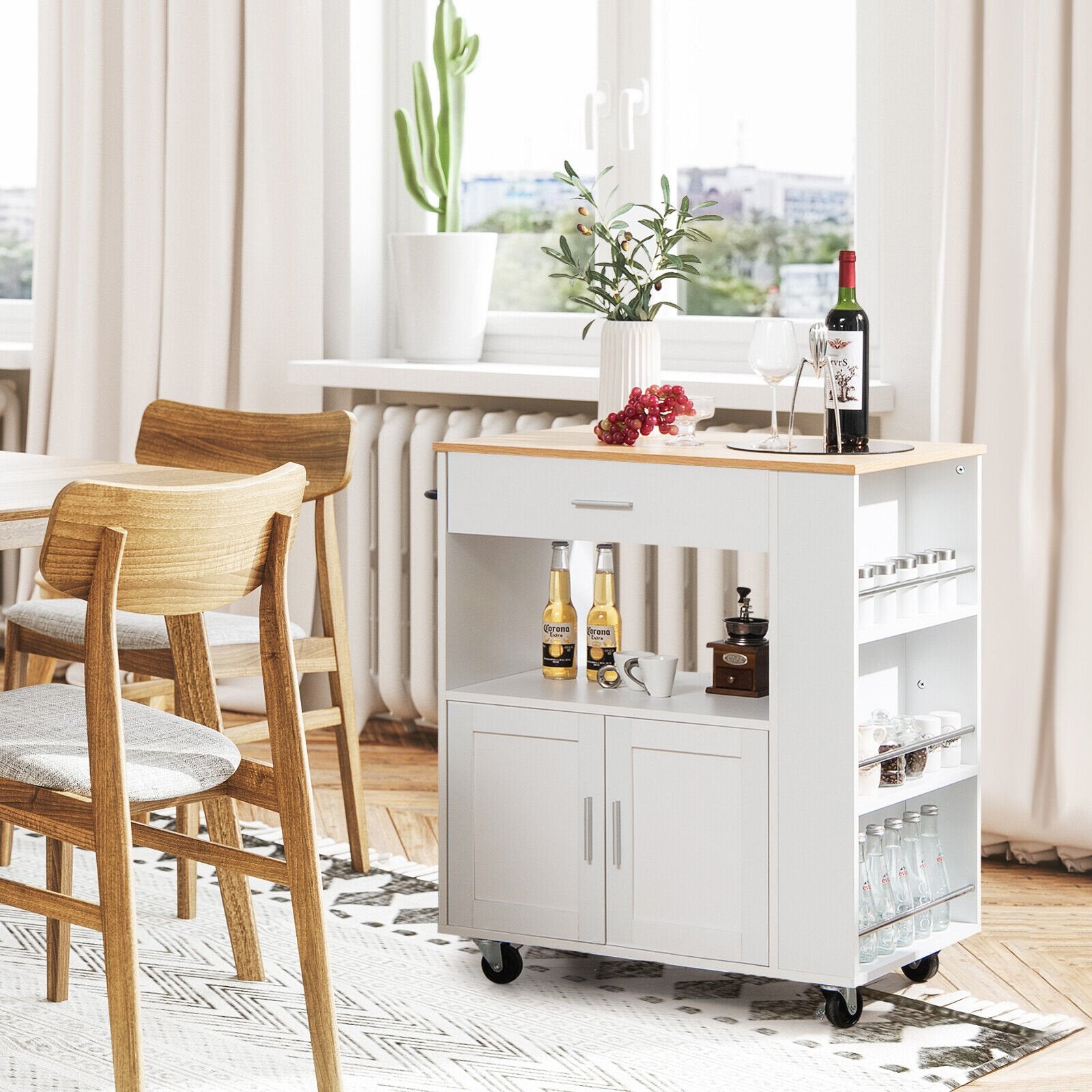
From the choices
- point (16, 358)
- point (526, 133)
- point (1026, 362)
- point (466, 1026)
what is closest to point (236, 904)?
point (466, 1026)

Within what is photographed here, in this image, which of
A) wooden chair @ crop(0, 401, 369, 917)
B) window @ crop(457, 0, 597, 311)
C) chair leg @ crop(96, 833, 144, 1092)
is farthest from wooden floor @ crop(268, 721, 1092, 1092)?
window @ crop(457, 0, 597, 311)

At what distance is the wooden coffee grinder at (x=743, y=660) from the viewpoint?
2.46 meters

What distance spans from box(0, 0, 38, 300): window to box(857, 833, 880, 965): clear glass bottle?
3304 mm

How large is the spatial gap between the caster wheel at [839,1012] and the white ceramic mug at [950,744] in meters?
0.40

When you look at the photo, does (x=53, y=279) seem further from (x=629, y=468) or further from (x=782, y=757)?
(x=782, y=757)

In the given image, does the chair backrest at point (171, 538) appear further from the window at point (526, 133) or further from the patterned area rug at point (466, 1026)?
the window at point (526, 133)

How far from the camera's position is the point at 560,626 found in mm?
2605

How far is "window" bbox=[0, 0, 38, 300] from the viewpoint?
4789mm

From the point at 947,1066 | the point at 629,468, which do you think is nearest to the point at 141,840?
the point at 629,468

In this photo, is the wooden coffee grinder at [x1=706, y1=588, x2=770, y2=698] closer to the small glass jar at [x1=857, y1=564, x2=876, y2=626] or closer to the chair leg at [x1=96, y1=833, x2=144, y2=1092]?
the small glass jar at [x1=857, y1=564, x2=876, y2=626]

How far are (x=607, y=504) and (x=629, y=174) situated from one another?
153 cm

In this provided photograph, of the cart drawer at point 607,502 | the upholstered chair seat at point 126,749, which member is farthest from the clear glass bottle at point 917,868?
the upholstered chair seat at point 126,749

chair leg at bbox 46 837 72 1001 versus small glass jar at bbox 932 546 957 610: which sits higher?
small glass jar at bbox 932 546 957 610

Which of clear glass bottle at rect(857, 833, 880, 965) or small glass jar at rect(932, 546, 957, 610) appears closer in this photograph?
clear glass bottle at rect(857, 833, 880, 965)
